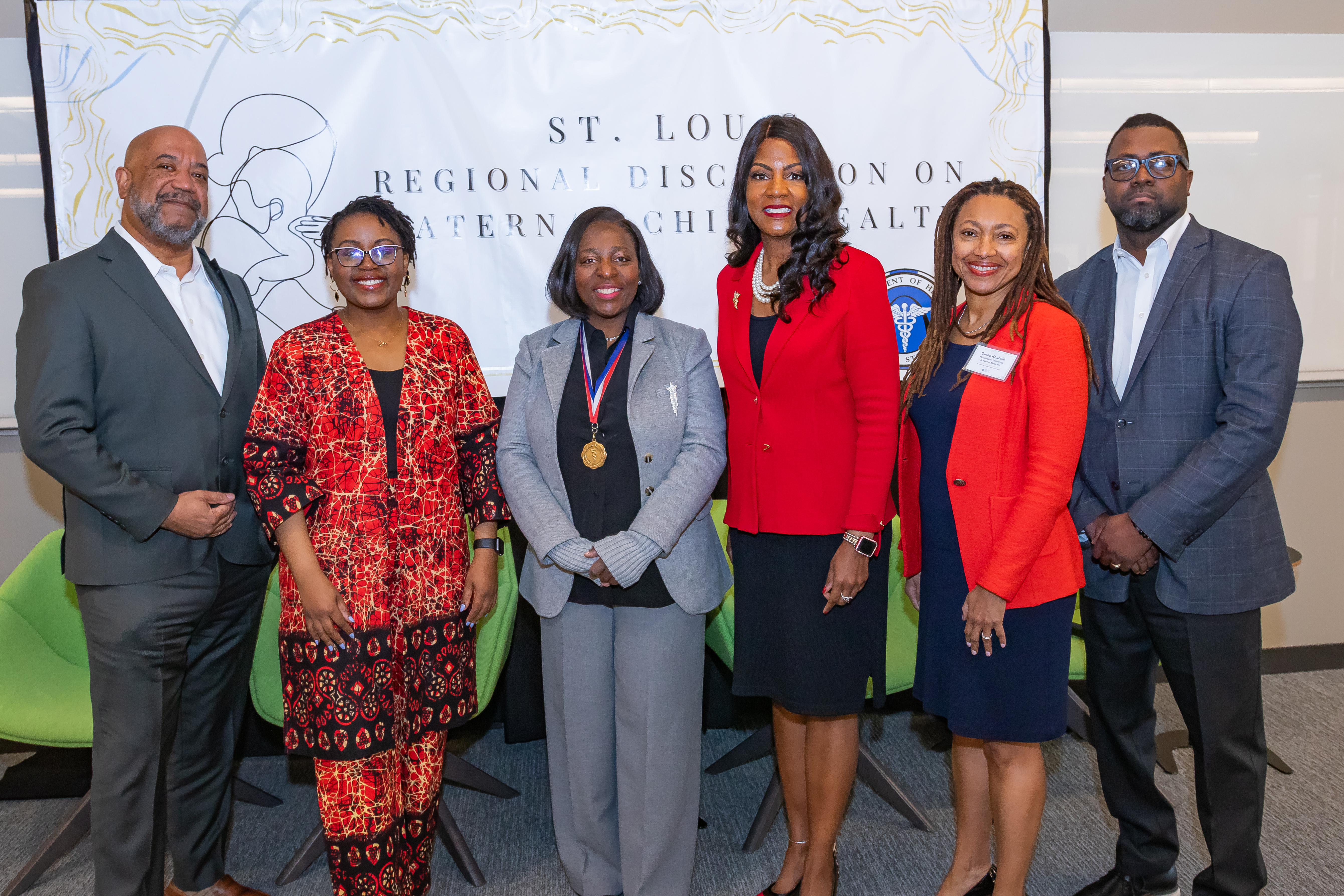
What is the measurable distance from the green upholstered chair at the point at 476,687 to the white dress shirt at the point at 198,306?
786 mm

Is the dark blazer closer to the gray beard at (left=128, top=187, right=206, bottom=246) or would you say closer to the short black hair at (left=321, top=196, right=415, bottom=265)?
the gray beard at (left=128, top=187, right=206, bottom=246)

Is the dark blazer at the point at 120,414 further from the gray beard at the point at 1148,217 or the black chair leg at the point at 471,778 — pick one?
the gray beard at the point at 1148,217

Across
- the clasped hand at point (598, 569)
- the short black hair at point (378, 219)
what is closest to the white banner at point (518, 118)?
the short black hair at point (378, 219)

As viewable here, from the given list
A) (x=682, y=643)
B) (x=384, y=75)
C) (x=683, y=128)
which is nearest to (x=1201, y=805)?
(x=682, y=643)

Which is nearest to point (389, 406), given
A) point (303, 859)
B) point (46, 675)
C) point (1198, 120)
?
point (303, 859)

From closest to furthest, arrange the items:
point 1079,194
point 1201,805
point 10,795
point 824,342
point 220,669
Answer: point 824,342
point 1201,805
point 220,669
point 10,795
point 1079,194

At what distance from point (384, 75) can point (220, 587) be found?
1885 millimetres

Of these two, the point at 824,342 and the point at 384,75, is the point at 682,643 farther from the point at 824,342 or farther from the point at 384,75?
the point at 384,75

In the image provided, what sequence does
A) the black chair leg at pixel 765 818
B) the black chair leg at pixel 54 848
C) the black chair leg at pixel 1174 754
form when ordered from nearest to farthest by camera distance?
the black chair leg at pixel 54 848 → the black chair leg at pixel 765 818 → the black chair leg at pixel 1174 754

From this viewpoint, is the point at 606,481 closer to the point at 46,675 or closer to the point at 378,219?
the point at 378,219

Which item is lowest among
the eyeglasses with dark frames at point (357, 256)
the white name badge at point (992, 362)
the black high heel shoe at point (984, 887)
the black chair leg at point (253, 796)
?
the black chair leg at point (253, 796)

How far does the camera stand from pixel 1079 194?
3520 mm

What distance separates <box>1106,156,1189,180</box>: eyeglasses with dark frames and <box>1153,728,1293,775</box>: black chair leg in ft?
6.31

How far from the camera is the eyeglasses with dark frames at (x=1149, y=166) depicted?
214 centimetres
